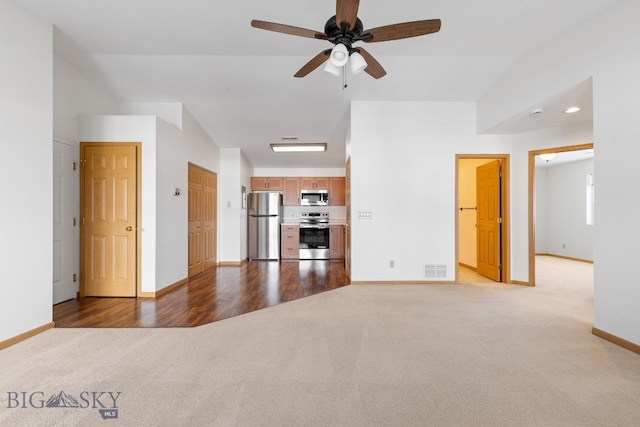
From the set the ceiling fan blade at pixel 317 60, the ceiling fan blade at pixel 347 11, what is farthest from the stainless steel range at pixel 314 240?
the ceiling fan blade at pixel 347 11

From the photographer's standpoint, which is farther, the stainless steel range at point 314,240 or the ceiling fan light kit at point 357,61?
the stainless steel range at point 314,240

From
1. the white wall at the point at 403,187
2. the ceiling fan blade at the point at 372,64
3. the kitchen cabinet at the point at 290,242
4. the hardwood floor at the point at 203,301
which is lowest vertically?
the hardwood floor at the point at 203,301

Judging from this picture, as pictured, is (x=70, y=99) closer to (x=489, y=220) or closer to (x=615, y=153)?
(x=615, y=153)

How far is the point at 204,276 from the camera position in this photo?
17.9ft

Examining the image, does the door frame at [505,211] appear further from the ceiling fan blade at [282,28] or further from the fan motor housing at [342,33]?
the ceiling fan blade at [282,28]

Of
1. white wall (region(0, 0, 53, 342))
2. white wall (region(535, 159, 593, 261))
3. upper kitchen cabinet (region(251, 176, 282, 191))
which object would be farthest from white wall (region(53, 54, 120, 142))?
white wall (region(535, 159, 593, 261))

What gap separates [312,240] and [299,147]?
2323mm

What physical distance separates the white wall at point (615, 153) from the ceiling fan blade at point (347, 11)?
2.29m

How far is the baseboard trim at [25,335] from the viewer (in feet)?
8.19

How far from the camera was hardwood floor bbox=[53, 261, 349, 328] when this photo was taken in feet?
10.3

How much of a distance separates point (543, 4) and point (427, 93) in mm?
1800

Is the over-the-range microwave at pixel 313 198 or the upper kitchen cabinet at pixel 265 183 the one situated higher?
the upper kitchen cabinet at pixel 265 183

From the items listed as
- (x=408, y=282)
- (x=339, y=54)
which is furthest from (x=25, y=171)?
(x=408, y=282)

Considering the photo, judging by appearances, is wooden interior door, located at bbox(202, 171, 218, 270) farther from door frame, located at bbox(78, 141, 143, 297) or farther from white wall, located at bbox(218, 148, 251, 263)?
door frame, located at bbox(78, 141, 143, 297)
